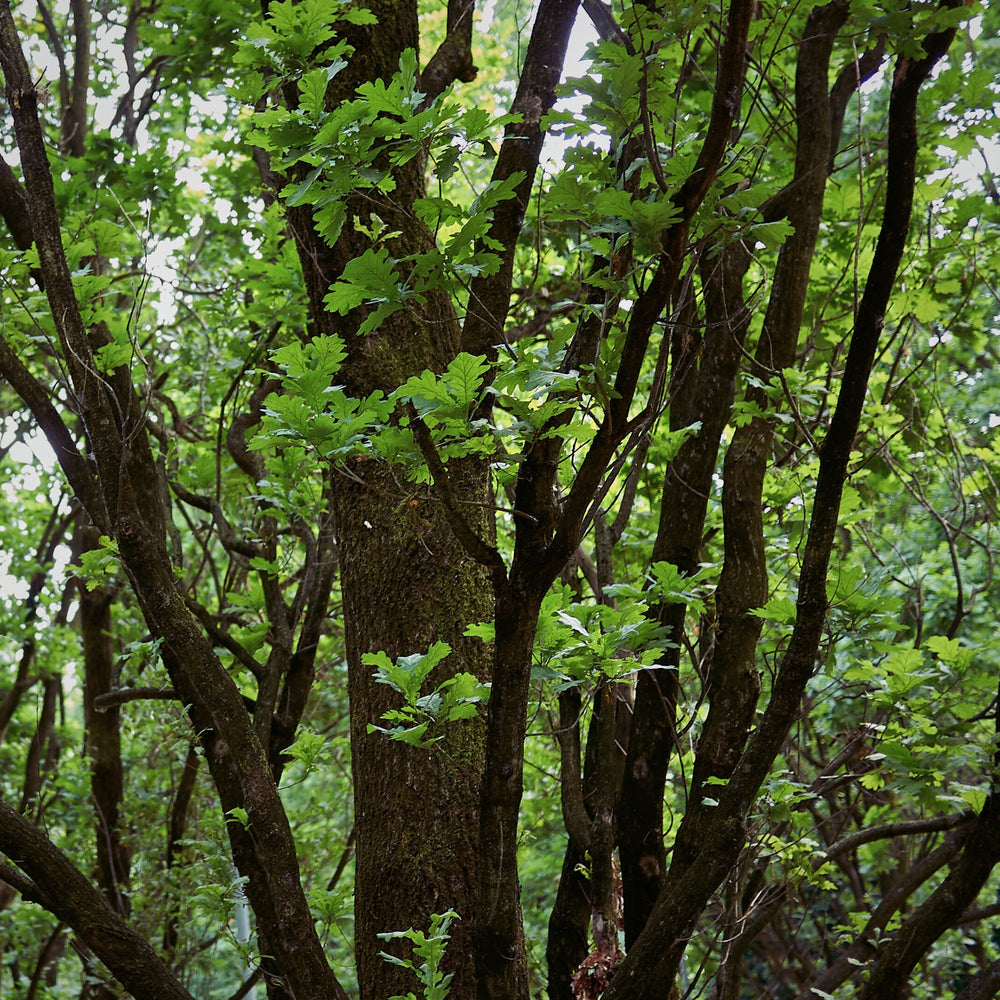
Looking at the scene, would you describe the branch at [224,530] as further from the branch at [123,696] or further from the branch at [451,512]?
the branch at [451,512]

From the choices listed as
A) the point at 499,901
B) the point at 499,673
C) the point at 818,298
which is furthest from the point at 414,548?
the point at 818,298

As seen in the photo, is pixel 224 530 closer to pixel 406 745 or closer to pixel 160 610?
pixel 160 610

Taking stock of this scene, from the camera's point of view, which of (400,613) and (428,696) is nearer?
(428,696)

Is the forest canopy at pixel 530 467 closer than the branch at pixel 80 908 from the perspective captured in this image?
Yes

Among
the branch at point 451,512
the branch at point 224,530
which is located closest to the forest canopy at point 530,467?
the branch at point 451,512

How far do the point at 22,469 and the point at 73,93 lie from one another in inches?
134

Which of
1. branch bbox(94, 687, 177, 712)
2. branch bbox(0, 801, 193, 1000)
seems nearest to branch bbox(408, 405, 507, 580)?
branch bbox(0, 801, 193, 1000)

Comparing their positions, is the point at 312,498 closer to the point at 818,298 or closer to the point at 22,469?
the point at 818,298

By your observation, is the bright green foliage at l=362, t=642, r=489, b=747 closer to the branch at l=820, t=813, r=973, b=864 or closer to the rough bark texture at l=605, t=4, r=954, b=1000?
the rough bark texture at l=605, t=4, r=954, b=1000

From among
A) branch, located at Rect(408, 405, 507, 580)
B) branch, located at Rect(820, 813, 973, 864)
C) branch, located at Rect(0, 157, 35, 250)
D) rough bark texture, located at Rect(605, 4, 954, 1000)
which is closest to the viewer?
branch, located at Rect(408, 405, 507, 580)

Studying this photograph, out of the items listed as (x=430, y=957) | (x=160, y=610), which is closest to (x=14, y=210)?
(x=160, y=610)

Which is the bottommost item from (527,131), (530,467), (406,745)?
(406,745)

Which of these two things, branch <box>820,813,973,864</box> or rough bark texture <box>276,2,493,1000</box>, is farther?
branch <box>820,813,973,864</box>

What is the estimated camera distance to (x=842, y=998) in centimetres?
339
